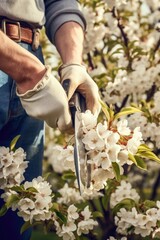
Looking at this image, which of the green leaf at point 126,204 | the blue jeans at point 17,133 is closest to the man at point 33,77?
the blue jeans at point 17,133

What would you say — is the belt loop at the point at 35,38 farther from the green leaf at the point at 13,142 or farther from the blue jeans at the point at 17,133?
the green leaf at the point at 13,142

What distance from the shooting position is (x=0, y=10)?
7.82ft

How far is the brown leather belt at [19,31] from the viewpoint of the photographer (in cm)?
242

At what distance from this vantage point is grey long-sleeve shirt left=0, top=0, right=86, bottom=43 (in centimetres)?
241

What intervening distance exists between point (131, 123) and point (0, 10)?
1515 mm

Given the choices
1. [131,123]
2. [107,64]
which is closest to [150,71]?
[131,123]

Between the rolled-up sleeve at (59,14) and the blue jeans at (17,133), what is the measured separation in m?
0.16

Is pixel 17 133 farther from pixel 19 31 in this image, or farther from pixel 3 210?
pixel 19 31

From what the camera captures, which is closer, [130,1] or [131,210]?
[131,210]

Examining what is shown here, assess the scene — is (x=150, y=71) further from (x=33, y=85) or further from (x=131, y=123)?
(x=33, y=85)

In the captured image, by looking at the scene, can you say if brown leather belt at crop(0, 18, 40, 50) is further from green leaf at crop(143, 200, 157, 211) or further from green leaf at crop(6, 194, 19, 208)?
green leaf at crop(143, 200, 157, 211)

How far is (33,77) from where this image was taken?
2238 mm

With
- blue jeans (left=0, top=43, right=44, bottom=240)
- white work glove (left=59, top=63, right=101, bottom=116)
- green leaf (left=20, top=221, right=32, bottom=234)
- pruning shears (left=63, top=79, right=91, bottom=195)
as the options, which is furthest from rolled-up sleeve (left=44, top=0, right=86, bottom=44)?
green leaf (left=20, top=221, right=32, bottom=234)

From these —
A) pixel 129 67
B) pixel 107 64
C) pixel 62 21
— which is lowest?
pixel 107 64
